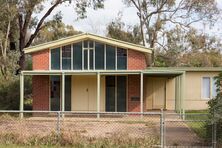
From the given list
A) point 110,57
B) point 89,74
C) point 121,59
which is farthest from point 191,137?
point 110,57

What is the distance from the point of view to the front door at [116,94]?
2761cm

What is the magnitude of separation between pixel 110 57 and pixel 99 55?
67 cm

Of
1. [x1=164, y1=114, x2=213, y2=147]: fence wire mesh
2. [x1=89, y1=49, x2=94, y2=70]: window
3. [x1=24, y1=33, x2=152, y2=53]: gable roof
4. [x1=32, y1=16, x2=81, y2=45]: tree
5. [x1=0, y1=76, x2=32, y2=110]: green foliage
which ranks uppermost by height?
[x1=32, y1=16, x2=81, y2=45]: tree

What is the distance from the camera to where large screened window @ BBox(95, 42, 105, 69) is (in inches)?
1067

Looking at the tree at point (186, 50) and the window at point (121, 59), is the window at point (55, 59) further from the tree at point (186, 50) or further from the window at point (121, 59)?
the tree at point (186, 50)

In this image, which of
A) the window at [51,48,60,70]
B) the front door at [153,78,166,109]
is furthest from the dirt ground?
the front door at [153,78,166,109]

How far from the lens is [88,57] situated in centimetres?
2708

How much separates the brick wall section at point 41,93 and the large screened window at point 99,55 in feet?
10.8

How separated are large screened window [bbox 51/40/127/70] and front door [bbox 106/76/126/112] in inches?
39.4

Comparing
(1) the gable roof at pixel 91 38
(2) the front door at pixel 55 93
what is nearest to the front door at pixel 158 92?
(1) the gable roof at pixel 91 38

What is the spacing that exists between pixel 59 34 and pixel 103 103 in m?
28.2

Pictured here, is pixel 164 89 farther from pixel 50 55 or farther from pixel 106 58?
pixel 50 55

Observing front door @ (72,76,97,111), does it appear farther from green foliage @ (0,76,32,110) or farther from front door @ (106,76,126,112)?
green foliage @ (0,76,32,110)

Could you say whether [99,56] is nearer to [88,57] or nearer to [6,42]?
[88,57]
